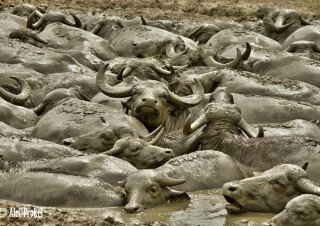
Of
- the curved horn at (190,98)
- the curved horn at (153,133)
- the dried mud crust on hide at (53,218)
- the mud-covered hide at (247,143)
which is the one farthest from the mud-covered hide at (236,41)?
the dried mud crust on hide at (53,218)

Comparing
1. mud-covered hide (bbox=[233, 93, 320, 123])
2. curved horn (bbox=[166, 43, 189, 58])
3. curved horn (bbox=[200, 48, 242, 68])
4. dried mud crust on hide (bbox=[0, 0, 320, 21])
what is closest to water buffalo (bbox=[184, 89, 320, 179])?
mud-covered hide (bbox=[233, 93, 320, 123])

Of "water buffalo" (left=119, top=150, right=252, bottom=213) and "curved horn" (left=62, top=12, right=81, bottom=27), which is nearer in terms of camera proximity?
"water buffalo" (left=119, top=150, right=252, bottom=213)

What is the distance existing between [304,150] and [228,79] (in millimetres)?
4376

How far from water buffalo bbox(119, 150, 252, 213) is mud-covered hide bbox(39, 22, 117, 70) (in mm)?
7113

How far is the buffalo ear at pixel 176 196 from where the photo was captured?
40.0ft

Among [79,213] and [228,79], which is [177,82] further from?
[79,213]

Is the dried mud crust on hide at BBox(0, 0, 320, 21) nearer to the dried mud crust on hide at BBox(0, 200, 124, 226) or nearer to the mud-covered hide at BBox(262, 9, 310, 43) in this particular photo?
the mud-covered hide at BBox(262, 9, 310, 43)

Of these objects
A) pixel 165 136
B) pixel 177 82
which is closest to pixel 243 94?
pixel 177 82

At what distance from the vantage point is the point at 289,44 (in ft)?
74.6

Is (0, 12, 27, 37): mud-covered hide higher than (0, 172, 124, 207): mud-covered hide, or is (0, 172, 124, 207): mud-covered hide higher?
(0, 172, 124, 207): mud-covered hide

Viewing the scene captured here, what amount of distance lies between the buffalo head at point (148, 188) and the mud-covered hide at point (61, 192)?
0.14 m

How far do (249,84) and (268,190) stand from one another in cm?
604

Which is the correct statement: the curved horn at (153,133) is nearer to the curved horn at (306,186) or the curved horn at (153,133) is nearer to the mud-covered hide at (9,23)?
the curved horn at (306,186)

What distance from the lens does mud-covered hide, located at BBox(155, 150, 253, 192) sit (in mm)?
12922
